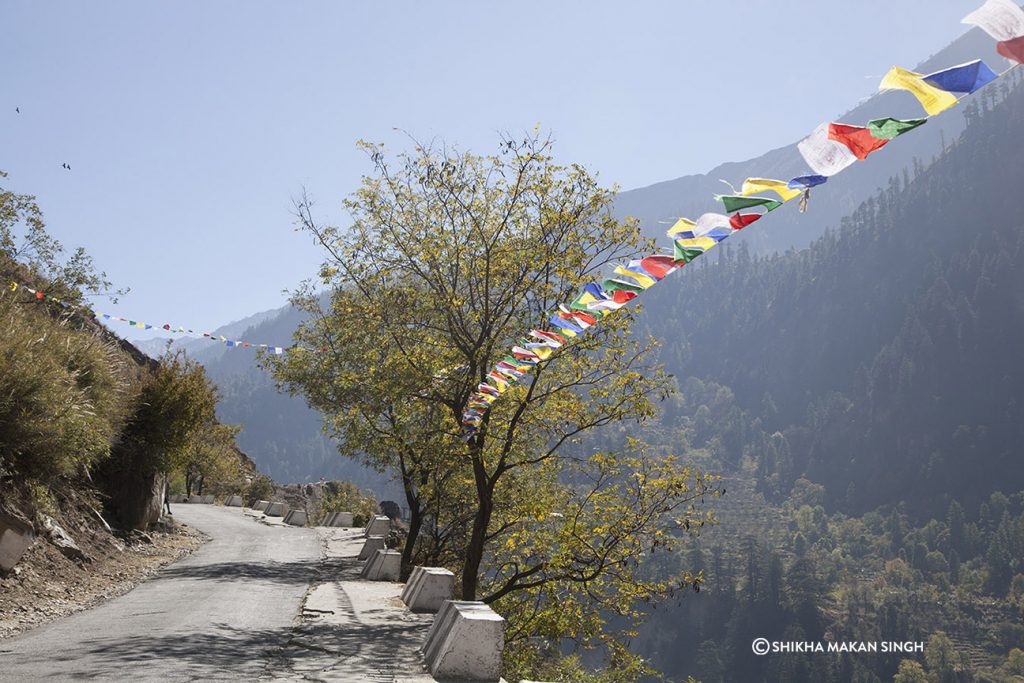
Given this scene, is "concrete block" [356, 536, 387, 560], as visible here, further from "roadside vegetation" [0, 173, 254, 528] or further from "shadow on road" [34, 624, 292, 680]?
"shadow on road" [34, 624, 292, 680]

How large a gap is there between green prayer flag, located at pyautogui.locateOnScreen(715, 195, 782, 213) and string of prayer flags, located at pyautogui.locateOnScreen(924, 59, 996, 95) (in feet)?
4.93

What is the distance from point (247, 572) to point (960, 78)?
16.4m

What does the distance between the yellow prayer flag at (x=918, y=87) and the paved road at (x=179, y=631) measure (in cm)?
693

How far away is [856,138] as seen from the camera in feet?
19.5

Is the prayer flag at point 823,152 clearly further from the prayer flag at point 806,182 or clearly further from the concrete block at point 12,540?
the concrete block at point 12,540

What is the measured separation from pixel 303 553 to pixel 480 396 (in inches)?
490

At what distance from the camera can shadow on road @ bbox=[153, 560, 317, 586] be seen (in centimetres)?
1673

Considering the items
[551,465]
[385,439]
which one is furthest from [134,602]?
[551,465]

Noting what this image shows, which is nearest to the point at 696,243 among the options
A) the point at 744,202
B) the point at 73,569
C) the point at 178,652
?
the point at 744,202

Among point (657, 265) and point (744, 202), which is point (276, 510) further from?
point (744, 202)

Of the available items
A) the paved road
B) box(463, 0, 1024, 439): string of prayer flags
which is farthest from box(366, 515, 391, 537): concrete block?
box(463, 0, 1024, 439): string of prayer flags

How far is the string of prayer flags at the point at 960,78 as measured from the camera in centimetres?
518

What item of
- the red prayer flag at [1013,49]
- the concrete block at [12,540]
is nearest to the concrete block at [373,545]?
the concrete block at [12,540]

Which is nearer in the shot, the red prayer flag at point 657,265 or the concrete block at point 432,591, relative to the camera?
the red prayer flag at point 657,265
